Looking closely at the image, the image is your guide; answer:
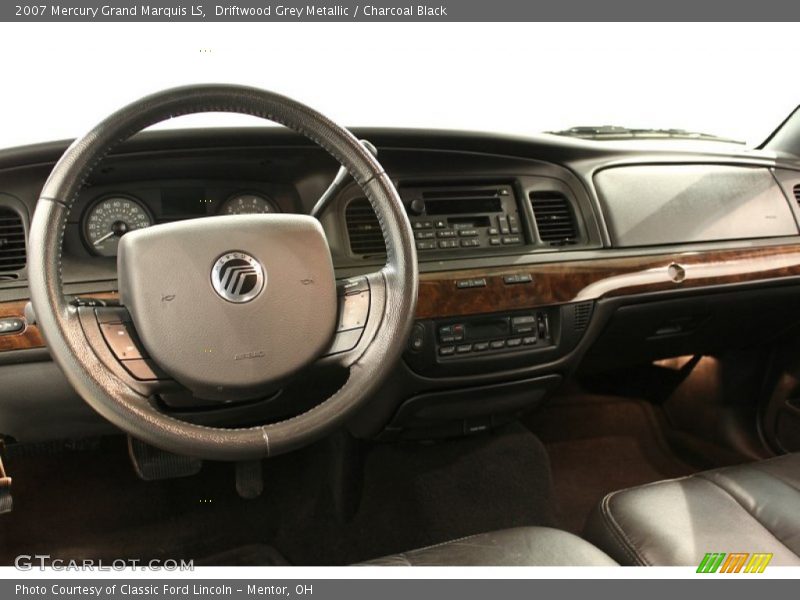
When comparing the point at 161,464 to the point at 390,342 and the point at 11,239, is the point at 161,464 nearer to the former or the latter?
the point at 11,239

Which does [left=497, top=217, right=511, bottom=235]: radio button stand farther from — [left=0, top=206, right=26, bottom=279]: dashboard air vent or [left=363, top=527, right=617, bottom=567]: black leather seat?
[left=0, top=206, right=26, bottom=279]: dashboard air vent

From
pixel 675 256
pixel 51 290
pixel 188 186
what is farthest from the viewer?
pixel 675 256

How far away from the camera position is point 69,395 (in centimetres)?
141

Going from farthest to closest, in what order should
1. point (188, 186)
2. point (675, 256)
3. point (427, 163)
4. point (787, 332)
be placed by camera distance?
point (787, 332) < point (675, 256) < point (427, 163) < point (188, 186)

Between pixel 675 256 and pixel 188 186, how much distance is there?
125 centimetres

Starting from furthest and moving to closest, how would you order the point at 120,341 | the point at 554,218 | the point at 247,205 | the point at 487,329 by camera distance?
1. the point at 554,218
2. the point at 487,329
3. the point at 247,205
4. the point at 120,341

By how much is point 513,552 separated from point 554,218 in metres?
0.93

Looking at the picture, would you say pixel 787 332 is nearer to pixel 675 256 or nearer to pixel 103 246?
pixel 675 256

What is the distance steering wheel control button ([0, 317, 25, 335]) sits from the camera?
1292 mm

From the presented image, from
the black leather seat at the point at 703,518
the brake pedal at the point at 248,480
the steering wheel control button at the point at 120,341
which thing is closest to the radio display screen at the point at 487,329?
the black leather seat at the point at 703,518

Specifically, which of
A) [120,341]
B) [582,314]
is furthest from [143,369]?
[582,314]

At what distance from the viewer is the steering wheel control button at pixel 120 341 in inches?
40.5

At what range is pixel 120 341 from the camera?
104cm

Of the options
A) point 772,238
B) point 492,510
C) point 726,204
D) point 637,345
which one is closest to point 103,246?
point 492,510
